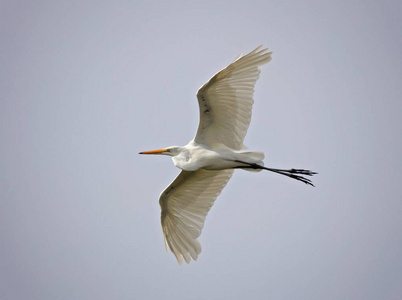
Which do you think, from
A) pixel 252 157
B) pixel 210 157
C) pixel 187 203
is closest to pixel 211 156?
pixel 210 157

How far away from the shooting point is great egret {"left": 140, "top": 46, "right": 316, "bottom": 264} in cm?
927

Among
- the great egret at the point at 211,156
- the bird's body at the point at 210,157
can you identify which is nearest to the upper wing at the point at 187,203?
the great egret at the point at 211,156

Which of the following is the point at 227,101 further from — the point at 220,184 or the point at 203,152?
the point at 220,184

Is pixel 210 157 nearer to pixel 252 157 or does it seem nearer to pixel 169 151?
pixel 252 157

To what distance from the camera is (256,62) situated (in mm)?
9188

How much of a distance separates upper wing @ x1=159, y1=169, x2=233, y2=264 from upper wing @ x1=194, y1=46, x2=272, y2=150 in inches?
39.2

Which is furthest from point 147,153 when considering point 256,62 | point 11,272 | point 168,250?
point 11,272

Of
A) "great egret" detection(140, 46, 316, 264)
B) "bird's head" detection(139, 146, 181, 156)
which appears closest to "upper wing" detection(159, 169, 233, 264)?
"great egret" detection(140, 46, 316, 264)

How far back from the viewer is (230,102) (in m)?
9.45

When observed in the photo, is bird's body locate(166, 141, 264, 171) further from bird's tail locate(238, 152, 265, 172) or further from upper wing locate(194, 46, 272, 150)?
upper wing locate(194, 46, 272, 150)

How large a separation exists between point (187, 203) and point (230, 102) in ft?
7.26

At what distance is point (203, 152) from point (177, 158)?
0.46 m

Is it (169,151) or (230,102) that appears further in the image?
(169,151)

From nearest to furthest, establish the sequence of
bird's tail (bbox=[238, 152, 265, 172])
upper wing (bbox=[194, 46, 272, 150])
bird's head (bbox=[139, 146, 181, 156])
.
→ upper wing (bbox=[194, 46, 272, 150]) → bird's tail (bbox=[238, 152, 265, 172]) → bird's head (bbox=[139, 146, 181, 156])
